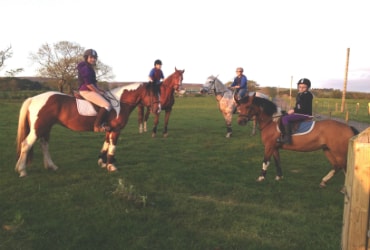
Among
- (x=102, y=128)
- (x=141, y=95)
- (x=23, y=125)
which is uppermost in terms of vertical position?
(x=141, y=95)

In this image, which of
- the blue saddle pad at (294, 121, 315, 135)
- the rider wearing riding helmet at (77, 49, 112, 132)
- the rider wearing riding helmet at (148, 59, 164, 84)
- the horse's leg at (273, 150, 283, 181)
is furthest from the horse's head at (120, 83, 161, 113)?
the rider wearing riding helmet at (148, 59, 164, 84)

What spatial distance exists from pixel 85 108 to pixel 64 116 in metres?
0.54

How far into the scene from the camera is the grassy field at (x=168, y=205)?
4.33 meters

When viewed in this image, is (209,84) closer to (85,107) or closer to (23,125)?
(85,107)

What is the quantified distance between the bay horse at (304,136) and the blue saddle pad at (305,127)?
0.05 meters

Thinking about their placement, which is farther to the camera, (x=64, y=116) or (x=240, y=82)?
(x=240, y=82)

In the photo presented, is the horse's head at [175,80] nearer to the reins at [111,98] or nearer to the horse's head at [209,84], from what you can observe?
the horse's head at [209,84]

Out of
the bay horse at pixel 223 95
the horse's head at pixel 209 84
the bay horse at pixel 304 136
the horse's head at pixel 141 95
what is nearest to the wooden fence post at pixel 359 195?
the bay horse at pixel 304 136

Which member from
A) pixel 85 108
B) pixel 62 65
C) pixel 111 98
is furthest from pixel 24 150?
pixel 62 65

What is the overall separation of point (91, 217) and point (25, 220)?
102 cm

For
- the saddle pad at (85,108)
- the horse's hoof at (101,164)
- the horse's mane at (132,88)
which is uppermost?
the horse's mane at (132,88)

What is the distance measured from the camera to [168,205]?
5.62 metres

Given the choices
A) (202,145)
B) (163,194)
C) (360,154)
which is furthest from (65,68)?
(360,154)

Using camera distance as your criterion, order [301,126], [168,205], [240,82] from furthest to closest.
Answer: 1. [240,82]
2. [301,126]
3. [168,205]
